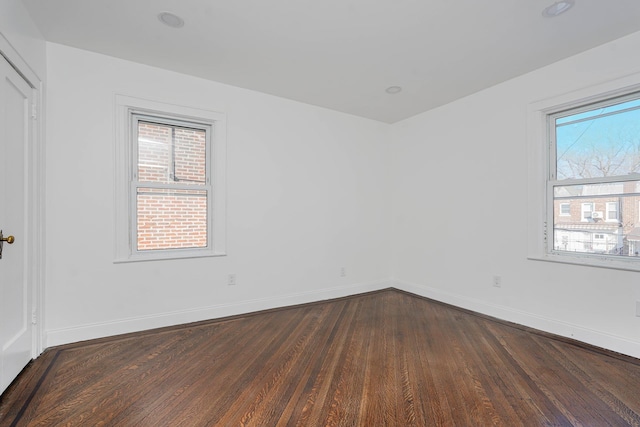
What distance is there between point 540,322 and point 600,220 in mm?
1107

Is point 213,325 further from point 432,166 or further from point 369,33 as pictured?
point 432,166

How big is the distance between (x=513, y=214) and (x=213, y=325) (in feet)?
11.1

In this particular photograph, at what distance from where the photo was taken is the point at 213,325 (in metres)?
3.25

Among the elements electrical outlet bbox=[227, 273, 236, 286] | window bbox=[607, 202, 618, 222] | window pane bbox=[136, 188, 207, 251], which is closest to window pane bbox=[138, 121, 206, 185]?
window pane bbox=[136, 188, 207, 251]

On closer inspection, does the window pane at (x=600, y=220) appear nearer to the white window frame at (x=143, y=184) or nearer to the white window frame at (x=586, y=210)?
the white window frame at (x=586, y=210)

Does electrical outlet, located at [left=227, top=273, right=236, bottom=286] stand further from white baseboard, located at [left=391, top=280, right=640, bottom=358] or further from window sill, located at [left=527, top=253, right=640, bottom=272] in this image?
window sill, located at [left=527, top=253, right=640, bottom=272]

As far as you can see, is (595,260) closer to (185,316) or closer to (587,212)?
(587,212)

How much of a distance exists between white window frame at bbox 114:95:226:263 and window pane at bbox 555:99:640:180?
351cm

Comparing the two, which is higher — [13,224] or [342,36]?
[342,36]

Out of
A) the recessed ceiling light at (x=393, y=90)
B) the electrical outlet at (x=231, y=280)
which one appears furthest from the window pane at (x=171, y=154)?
the recessed ceiling light at (x=393, y=90)

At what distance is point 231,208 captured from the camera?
141 inches

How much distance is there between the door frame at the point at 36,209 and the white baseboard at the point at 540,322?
13.6 feet

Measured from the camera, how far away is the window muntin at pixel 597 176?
8.76ft

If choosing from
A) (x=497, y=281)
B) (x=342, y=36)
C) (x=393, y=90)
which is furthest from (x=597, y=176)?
(x=342, y=36)
